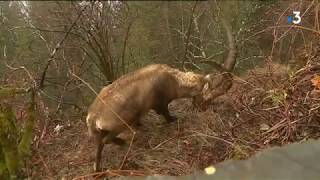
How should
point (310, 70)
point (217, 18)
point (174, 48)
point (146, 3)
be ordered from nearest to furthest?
point (310, 70) < point (217, 18) < point (146, 3) < point (174, 48)

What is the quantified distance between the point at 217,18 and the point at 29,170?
6735 millimetres

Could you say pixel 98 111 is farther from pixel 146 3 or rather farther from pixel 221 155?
pixel 146 3

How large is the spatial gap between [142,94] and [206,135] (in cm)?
85

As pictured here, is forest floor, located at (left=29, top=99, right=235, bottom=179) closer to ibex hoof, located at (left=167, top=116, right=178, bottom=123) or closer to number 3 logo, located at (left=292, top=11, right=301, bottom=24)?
ibex hoof, located at (left=167, top=116, right=178, bottom=123)

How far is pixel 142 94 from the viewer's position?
5504 millimetres

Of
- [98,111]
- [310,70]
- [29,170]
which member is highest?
[310,70]

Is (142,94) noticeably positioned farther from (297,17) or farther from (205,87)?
(297,17)

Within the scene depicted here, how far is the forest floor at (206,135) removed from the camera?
514 cm

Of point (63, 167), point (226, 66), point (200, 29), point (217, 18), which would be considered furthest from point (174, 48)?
point (63, 167)

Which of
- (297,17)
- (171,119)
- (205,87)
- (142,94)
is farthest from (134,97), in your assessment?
(297,17)

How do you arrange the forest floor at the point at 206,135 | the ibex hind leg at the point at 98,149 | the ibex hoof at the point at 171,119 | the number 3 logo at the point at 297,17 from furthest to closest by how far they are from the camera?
the number 3 logo at the point at 297,17 → the ibex hoof at the point at 171,119 → the ibex hind leg at the point at 98,149 → the forest floor at the point at 206,135

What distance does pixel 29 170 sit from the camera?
222 inches

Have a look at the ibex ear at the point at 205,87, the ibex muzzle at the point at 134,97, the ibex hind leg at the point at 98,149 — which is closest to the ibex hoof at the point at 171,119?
the ibex muzzle at the point at 134,97

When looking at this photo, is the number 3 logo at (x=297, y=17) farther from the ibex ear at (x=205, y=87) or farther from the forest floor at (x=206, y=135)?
the ibex ear at (x=205, y=87)
